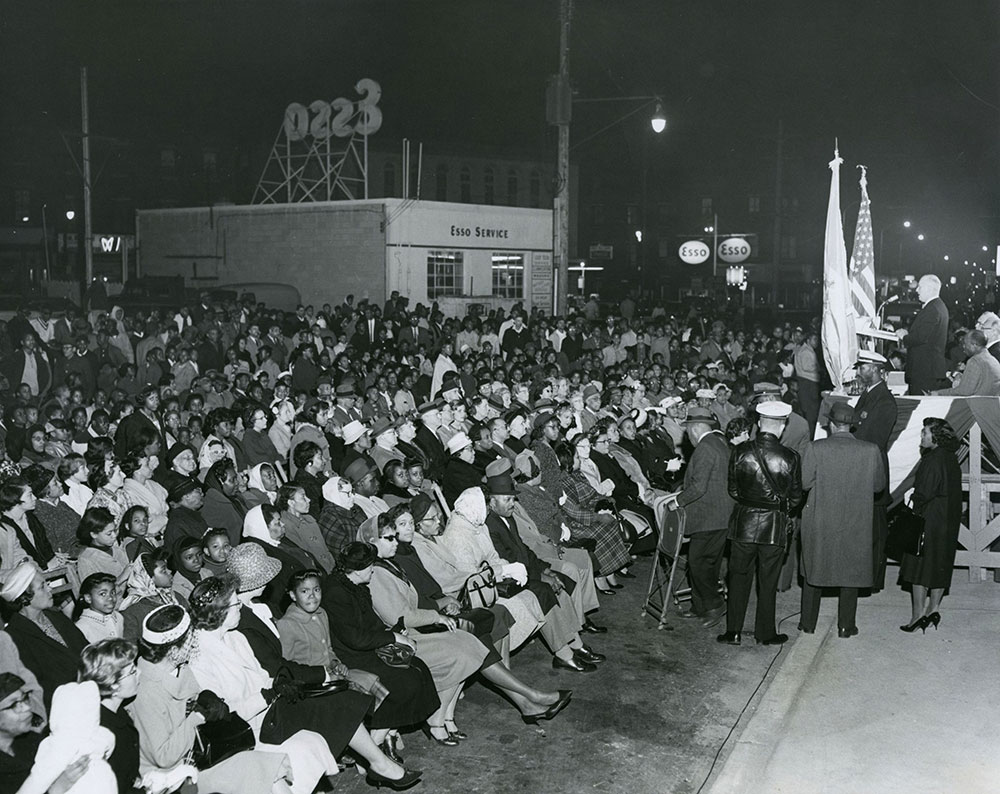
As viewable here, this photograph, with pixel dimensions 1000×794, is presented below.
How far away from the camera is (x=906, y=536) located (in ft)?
27.6

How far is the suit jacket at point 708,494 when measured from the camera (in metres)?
8.73

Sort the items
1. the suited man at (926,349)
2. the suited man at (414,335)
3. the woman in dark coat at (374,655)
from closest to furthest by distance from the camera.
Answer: the woman in dark coat at (374,655), the suited man at (926,349), the suited man at (414,335)

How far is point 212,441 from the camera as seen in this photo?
31.6ft

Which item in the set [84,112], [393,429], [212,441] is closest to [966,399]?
[393,429]

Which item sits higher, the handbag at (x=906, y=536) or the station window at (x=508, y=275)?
the station window at (x=508, y=275)

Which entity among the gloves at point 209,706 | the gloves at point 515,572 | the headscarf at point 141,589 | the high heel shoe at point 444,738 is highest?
the headscarf at point 141,589

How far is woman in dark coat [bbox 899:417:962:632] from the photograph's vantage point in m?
8.28

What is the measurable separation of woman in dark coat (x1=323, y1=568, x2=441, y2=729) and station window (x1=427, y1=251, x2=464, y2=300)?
72.2 ft

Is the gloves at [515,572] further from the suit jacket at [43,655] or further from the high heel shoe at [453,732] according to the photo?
the suit jacket at [43,655]

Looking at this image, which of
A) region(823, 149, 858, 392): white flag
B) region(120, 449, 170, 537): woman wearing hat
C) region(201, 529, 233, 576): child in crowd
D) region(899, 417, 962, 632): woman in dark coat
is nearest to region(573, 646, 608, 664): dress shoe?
region(899, 417, 962, 632): woman in dark coat

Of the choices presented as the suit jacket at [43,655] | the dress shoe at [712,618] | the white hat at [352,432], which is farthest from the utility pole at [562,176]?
the suit jacket at [43,655]

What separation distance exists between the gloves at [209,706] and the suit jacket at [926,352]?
341 inches

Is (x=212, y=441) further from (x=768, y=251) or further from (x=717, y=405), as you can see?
(x=768, y=251)

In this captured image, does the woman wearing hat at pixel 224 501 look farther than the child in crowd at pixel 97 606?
Yes
